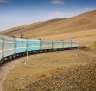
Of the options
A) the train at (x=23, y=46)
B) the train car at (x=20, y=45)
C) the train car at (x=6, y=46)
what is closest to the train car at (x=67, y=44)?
the train at (x=23, y=46)

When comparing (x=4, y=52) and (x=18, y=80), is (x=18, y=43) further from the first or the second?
(x=18, y=80)

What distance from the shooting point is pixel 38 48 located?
6800 cm

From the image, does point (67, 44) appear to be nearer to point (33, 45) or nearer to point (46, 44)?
point (46, 44)

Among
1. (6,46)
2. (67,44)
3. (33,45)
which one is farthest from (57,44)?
(6,46)

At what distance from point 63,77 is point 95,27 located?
169077 mm

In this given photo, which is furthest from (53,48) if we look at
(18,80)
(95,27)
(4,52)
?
(95,27)

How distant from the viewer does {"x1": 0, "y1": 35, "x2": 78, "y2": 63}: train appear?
41.5 meters

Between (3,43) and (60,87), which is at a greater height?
(3,43)

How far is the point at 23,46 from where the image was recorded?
56.5m

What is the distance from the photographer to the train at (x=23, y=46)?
1633 inches

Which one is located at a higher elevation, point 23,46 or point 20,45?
point 20,45

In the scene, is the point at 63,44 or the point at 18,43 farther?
the point at 63,44

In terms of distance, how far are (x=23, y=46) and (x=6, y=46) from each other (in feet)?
46.1

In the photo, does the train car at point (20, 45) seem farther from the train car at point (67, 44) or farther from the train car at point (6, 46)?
the train car at point (67, 44)
